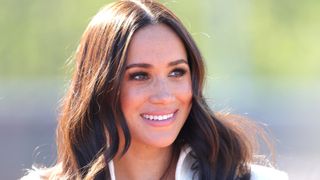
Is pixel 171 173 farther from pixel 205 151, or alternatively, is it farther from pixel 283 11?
pixel 283 11

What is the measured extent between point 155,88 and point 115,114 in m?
0.19

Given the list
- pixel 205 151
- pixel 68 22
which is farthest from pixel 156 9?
pixel 68 22

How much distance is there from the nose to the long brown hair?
122 millimetres

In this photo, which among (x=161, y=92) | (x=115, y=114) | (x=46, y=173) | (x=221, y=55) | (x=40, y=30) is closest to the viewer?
(x=161, y=92)

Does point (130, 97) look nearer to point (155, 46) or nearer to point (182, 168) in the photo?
point (155, 46)

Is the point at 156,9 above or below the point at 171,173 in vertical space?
above

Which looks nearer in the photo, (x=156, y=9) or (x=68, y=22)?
(x=156, y=9)

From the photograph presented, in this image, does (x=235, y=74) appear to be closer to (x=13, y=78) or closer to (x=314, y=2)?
(x=314, y=2)

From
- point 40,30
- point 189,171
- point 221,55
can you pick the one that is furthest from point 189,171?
point 40,30

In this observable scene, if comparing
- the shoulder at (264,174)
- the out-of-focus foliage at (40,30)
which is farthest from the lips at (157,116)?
the out-of-focus foliage at (40,30)

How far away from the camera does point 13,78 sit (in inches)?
379

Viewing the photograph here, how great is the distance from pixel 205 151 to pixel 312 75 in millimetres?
6843

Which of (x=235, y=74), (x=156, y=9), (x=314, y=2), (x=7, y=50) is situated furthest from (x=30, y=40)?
(x=156, y=9)

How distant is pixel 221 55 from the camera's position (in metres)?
9.18
